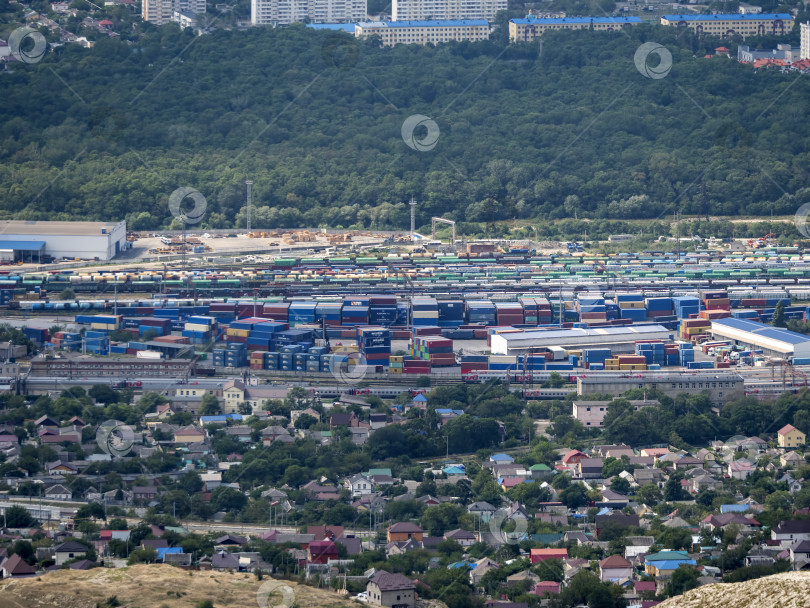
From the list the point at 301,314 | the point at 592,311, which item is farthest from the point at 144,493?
the point at 592,311

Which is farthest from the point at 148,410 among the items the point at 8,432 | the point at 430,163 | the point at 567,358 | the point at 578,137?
the point at 578,137

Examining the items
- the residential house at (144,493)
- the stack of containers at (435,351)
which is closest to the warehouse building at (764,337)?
the stack of containers at (435,351)

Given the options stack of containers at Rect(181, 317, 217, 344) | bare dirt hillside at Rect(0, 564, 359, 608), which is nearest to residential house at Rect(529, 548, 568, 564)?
bare dirt hillside at Rect(0, 564, 359, 608)

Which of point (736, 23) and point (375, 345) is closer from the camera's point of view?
point (375, 345)

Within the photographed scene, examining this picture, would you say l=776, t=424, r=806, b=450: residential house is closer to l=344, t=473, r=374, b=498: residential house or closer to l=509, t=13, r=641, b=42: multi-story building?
l=344, t=473, r=374, b=498: residential house

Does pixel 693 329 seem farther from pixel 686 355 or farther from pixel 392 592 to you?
pixel 392 592

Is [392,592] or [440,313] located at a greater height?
[440,313]
